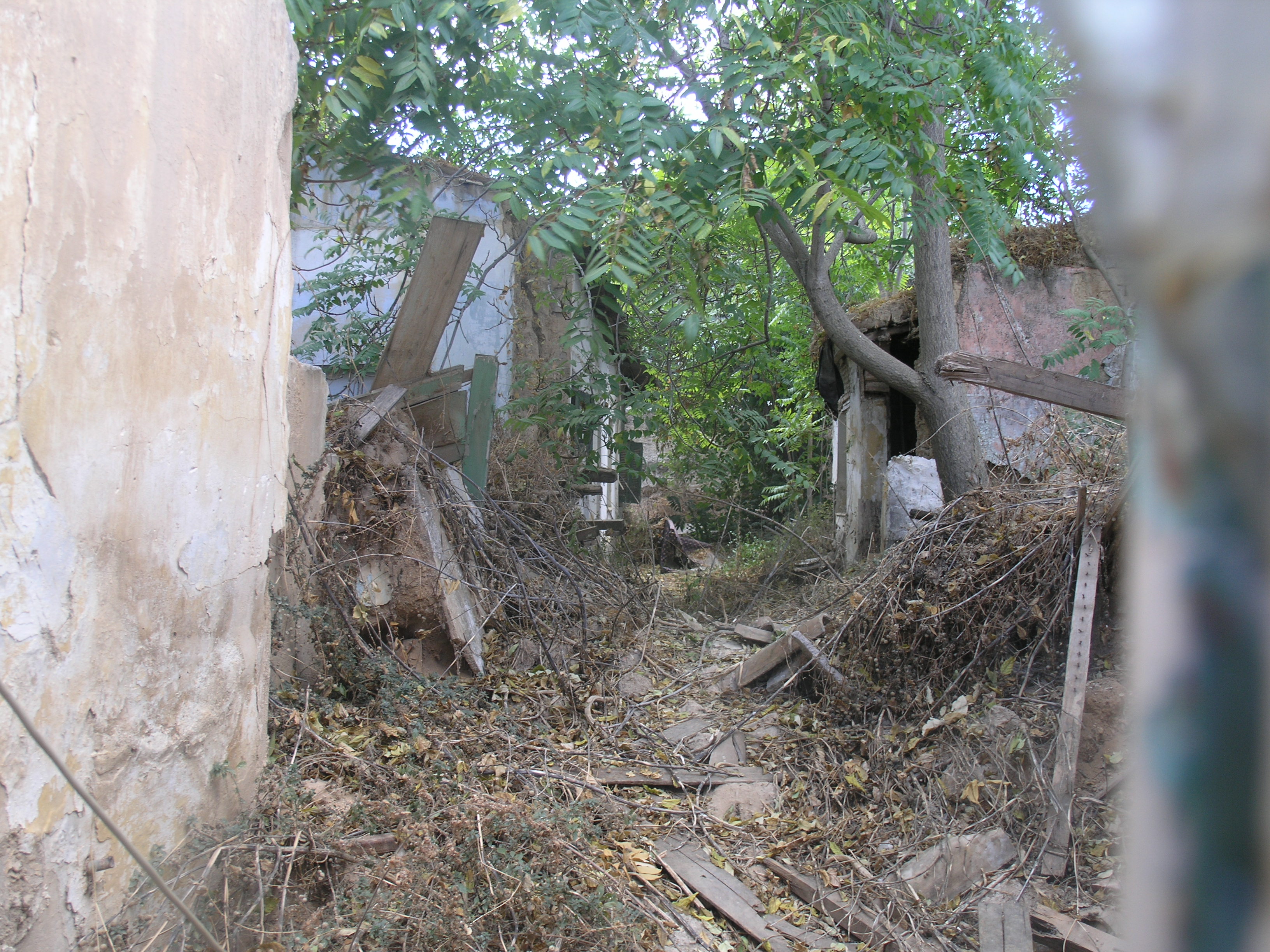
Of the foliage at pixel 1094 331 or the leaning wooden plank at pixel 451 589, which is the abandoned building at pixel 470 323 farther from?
the foliage at pixel 1094 331

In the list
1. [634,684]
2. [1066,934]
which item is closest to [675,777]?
[634,684]

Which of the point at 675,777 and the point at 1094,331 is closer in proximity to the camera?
the point at 675,777

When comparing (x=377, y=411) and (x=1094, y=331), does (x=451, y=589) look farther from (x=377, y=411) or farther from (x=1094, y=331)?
(x=1094, y=331)

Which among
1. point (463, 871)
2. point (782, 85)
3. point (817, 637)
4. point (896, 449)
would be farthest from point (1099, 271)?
point (463, 871)

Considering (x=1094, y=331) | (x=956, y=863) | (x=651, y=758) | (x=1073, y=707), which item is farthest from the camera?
(x=1094, y=331)

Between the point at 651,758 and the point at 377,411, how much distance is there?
2.64m

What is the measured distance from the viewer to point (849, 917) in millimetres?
3002

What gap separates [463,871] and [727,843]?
1320 millimetres

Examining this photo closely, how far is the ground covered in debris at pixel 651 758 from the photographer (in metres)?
2.56

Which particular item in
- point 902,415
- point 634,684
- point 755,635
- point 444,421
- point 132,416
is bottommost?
point 634,684

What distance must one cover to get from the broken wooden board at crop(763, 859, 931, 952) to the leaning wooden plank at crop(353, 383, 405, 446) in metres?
3.29

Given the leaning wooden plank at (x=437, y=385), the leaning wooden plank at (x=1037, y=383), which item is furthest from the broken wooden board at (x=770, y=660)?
the leaning wooden plank at (x=437, y=385)

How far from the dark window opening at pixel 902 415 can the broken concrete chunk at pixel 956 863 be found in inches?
193

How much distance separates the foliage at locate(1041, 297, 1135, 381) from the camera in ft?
17.7
